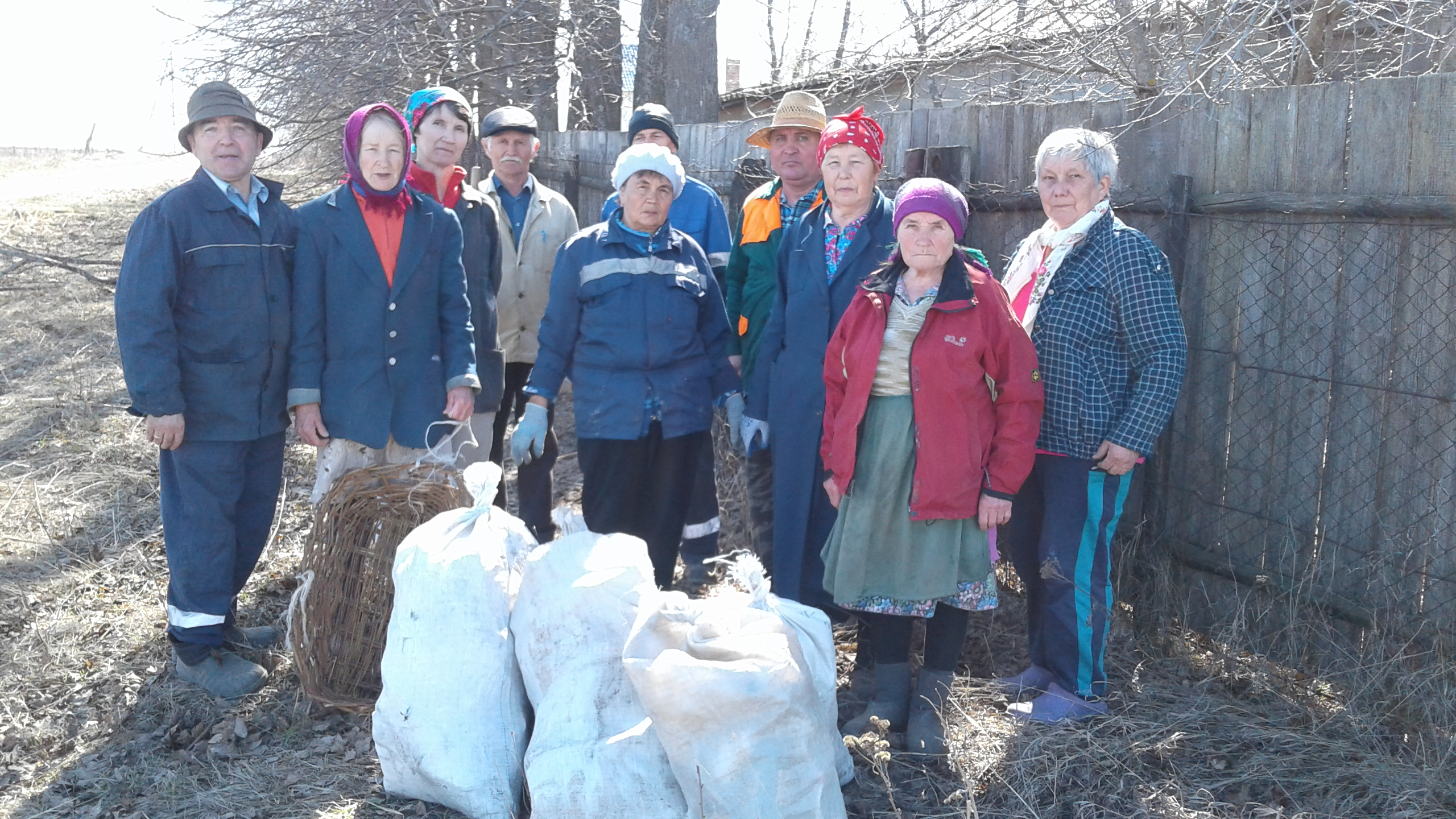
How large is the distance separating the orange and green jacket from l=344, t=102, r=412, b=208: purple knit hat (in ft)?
4.20

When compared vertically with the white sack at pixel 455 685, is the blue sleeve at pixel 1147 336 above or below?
above

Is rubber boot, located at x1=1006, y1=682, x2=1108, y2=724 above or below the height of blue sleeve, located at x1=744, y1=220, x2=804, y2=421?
below

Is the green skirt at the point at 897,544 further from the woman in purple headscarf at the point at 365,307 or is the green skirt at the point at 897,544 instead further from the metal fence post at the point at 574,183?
the metal fence post at the point at 574,183

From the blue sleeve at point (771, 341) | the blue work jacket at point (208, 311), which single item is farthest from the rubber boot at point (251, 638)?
the blue sleeve at point (771, 341)

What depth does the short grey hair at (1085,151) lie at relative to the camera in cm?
325

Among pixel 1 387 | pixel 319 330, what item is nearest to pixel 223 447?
pixel 319 330

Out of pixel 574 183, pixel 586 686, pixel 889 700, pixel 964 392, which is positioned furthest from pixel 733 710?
pixel 574 183

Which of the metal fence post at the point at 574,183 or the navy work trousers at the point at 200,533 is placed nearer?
the navy work trousers at the point at 200,533

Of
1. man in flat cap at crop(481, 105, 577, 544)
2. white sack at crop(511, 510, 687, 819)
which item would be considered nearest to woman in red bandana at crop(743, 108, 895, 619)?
white sack at crop(511, 510, 687, 819)

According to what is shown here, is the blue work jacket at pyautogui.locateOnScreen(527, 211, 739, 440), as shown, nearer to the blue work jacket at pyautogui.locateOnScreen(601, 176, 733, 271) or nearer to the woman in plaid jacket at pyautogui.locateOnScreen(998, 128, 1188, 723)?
the blue work jacket at pyautogui.locateOnScreen(601, 176, 733, 271)

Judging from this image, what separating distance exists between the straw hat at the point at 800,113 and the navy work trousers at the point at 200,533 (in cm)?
231

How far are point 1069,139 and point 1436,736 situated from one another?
1.94 meters

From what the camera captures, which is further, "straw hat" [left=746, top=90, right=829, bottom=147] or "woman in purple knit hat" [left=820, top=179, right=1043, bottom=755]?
"straw hat" [left=746, top=90, right=829, bottom=147]

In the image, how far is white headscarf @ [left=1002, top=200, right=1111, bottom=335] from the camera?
326 centimetres
